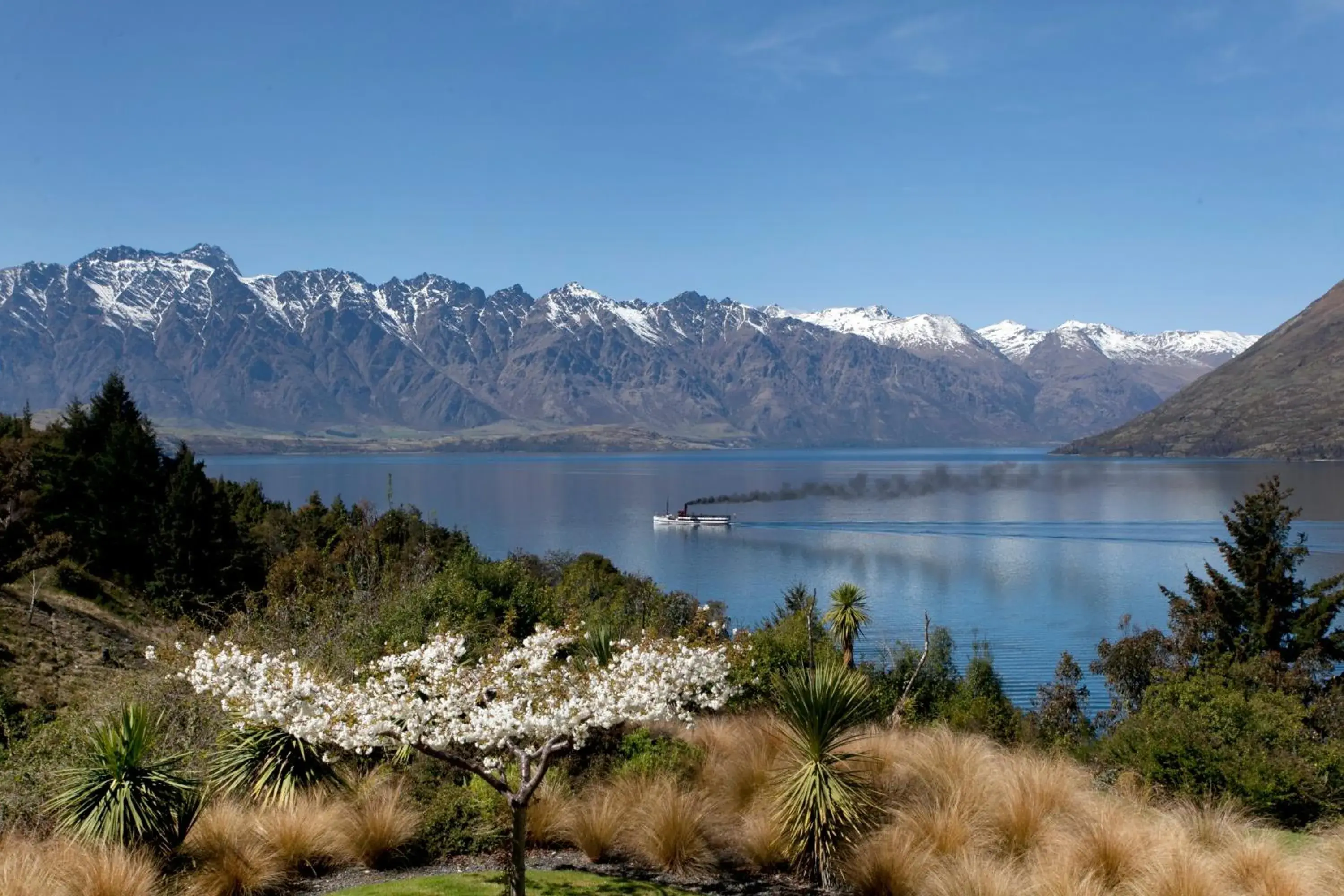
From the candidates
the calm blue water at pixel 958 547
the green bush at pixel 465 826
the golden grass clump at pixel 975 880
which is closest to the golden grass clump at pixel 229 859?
the green bush at pixel 465 826

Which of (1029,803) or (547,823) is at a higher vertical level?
(1029,803)

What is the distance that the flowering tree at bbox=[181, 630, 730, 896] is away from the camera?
352 inches

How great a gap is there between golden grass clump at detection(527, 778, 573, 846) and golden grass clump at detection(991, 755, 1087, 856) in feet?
17.4

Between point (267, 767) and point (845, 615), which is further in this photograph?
point (845, 615)

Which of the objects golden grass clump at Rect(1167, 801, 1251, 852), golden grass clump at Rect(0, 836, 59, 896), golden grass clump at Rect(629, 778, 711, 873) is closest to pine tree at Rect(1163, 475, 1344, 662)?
golden grass clump at Rect(1167, 801, 1251, 852)

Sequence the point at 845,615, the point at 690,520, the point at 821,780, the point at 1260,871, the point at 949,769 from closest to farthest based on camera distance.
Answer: the point at 1260,871
the point at 821,780
the point at 949,769
the point at 845,615
the point at 690,520

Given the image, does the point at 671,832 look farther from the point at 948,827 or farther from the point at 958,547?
the point at 958,547

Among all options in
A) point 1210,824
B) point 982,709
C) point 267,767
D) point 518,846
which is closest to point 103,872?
point 267,767

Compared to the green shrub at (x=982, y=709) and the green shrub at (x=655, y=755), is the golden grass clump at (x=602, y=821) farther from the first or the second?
the green shrub at (x=982, y=709)

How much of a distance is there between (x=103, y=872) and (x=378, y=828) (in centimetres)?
301

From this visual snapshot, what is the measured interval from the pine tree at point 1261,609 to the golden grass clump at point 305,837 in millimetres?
33350

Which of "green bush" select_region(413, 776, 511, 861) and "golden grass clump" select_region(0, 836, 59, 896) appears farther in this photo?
"green bush" select_region(413, 776, 511, 861)

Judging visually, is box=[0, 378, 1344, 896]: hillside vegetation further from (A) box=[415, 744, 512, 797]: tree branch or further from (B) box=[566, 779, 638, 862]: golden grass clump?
(A) box=[415, 744, 512, 797]: tree branch

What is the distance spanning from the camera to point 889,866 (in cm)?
1107
